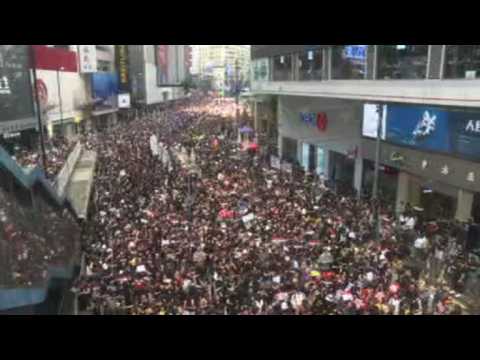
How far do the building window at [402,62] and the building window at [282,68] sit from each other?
992 centimetres

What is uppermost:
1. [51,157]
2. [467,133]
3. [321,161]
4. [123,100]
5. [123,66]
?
[123,66]

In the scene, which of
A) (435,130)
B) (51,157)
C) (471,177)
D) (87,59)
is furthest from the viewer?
(87,59)

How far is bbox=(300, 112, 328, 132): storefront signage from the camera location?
2584 cm

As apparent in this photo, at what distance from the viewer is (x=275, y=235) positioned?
14.1 metres

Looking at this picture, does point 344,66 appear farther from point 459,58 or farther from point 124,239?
point 124,239

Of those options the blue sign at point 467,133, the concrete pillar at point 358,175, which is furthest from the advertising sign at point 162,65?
the blue sign at point 467,133

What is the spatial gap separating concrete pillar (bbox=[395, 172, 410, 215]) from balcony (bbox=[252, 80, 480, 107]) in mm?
3218

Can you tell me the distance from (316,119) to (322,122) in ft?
2.78

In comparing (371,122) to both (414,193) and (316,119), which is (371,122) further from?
(316,119)

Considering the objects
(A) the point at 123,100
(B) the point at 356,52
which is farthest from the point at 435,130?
(A) the point at 123,100

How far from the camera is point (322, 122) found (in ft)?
85.3

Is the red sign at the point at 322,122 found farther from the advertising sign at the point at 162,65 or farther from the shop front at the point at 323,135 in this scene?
the advertising sign at the point at 162,65

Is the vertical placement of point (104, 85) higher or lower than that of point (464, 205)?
higher

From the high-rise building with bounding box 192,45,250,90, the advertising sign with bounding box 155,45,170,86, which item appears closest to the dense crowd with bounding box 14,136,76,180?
the advertising sign with bounding box 155,45,170,86
